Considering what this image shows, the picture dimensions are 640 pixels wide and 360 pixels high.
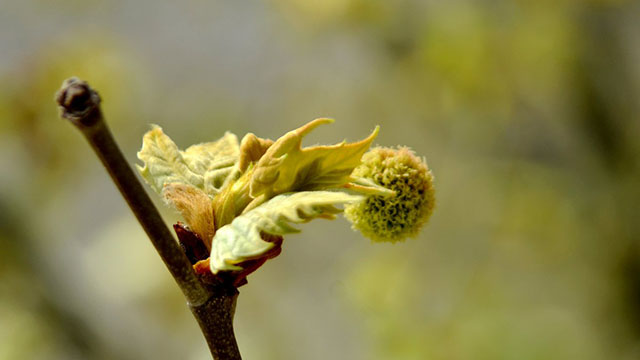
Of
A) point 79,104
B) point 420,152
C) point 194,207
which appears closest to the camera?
point 79,104

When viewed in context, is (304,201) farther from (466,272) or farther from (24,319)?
(466,272)

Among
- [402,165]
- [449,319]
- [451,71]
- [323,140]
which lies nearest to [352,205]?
[402,165]

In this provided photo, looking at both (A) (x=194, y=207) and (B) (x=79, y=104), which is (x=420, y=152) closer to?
(A) (x=194, y=207)

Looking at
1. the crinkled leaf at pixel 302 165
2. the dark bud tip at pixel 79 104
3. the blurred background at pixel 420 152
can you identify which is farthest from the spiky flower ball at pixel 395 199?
the blurred background at pixel 420 152

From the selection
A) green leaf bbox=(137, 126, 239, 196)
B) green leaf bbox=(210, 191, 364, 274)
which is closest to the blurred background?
green leaf bbox=(137, 126, 239, 196)

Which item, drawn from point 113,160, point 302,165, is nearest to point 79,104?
point 113,160

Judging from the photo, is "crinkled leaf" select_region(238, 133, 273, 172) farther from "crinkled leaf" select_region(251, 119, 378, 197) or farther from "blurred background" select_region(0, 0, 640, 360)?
"blurred background" select_region(0, 0, 640, 360)

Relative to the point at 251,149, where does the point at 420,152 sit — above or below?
above
